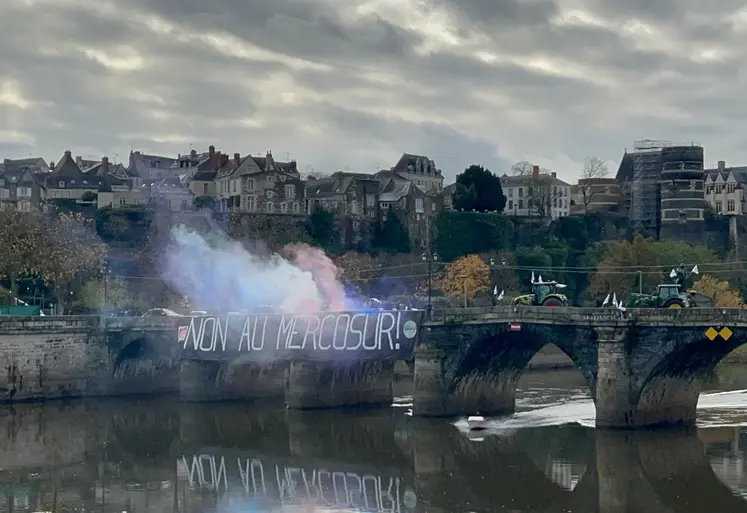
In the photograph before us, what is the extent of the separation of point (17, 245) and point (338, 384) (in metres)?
39.6

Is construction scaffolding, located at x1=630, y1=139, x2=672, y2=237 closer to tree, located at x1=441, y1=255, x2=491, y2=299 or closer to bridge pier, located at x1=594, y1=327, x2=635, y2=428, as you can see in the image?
tree, located at x1=441, y1=255, x2=491, y2=299

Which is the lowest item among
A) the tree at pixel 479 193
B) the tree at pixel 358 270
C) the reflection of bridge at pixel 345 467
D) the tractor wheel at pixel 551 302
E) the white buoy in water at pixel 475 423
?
the reflection of bridge at pixel 345 467

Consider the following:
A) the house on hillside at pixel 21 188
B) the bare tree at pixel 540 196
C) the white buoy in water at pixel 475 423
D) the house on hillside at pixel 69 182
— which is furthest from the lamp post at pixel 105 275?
the bare tree at pixel 540 196

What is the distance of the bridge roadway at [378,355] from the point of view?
7712 cm

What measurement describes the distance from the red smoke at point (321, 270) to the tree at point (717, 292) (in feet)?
119

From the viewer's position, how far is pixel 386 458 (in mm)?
74375

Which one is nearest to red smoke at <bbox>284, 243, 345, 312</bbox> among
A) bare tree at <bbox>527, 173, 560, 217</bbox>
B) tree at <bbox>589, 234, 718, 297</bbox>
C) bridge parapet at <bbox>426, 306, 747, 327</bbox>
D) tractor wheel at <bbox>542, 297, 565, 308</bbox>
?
tractor wheel at <bbox>542, 297, 565, 308</bbox>

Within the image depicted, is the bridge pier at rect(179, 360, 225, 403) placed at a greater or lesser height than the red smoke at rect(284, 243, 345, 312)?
lesser

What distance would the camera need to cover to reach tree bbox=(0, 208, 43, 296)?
387 ft

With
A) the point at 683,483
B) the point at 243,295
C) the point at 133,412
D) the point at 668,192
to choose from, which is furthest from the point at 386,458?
the point at 668,192

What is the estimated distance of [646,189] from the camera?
598 ft

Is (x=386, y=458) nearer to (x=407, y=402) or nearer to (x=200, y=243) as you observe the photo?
(x=407, y=402)

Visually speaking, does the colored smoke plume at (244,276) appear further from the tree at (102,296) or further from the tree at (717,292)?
the tree at (717,292)

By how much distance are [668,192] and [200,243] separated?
7121 cm
